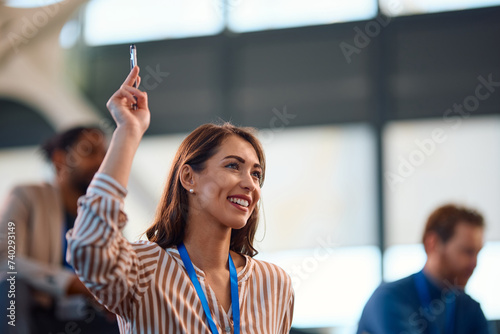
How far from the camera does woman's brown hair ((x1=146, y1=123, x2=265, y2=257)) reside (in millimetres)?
1652

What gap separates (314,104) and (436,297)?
1.99 metres

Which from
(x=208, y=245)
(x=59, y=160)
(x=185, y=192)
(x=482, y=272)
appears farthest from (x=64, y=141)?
(x=482, y=272)

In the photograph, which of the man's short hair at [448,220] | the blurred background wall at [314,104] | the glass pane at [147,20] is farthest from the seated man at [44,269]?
the glass pane at [147,20]

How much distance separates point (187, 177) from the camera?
168cm

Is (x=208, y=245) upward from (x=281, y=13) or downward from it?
downward

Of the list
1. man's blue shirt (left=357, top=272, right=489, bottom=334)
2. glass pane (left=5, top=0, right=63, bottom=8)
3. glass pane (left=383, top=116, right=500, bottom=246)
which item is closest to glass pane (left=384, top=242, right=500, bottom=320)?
glass pane (left=383, top=116, right=500, bottom=246)

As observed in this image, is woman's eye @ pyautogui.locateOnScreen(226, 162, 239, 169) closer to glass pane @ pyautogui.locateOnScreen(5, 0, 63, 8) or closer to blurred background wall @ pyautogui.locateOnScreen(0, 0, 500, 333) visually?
blurred background wall @ pyautogui.locateOnScreen(0, 0, 500, 333)

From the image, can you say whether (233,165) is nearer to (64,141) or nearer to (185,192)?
(185,192)

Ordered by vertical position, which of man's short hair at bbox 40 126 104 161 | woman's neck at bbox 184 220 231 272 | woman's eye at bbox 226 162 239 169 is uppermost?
man's short hair at bbox 40 126 104 161

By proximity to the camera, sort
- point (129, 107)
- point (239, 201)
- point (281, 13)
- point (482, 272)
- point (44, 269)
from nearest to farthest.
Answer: point (129, 107) < point (239, 201) < point (44, 269) < point (482, 272) < point (281, 13)

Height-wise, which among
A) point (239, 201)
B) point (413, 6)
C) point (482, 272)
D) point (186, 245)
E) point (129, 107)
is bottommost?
point (482, 272)

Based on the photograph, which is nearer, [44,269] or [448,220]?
[44,269]

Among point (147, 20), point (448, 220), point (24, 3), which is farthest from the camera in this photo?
point (24, 3)

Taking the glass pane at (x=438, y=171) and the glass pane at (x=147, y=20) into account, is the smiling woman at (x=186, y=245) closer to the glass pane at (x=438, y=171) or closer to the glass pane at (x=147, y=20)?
the glass pane at (x=438, y=171)
